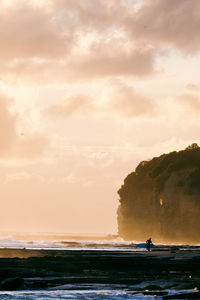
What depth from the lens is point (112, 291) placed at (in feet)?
115

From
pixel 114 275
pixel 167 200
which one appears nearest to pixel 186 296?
pixel 114 275

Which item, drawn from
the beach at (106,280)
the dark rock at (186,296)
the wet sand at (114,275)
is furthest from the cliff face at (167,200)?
the dark rock at (186,296)

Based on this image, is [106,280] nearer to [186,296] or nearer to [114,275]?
[114,275]

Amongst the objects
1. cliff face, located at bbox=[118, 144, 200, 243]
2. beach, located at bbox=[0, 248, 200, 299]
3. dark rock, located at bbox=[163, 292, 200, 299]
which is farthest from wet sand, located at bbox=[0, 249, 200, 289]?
cliff face, located at bbox=[118, 144, 200, 243]

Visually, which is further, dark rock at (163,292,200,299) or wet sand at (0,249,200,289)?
wet sand at (0,249,200,289)

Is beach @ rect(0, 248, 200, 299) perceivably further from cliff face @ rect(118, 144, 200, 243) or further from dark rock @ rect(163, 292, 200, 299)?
cliff face @ rect(118, 144, 200, 243)

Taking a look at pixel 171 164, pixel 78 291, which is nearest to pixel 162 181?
pixel 171 164

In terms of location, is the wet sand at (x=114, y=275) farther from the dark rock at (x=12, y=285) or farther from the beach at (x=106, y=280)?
the dark rock at (x=12, y=285)

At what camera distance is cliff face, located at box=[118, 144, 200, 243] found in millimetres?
153125

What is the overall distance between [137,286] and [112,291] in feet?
10.7

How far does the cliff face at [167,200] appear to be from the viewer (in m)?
153

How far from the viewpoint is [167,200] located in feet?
522

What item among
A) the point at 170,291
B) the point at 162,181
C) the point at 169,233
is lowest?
the point at 170,291

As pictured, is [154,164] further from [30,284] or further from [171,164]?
[30,284]
